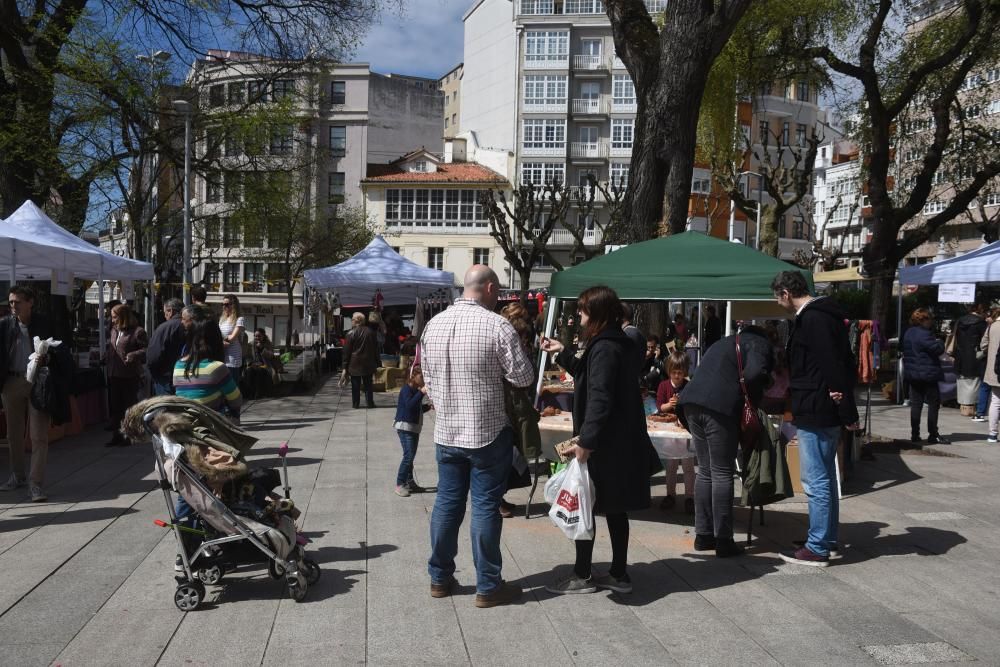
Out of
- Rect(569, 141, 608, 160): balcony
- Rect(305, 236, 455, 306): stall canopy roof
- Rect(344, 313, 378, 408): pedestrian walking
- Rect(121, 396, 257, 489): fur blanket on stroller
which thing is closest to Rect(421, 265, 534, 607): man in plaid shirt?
Rect(121, 396, 257, 489): fur blanket on stroller

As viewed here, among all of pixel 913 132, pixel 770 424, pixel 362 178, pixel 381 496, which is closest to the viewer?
pixel 770 424

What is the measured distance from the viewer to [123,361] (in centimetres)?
1052

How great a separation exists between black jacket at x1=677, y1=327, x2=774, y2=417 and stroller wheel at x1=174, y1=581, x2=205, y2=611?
3.12 metres

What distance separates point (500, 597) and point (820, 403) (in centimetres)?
233

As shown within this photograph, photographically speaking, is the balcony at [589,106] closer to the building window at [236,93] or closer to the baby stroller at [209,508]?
the building window at [236,93]

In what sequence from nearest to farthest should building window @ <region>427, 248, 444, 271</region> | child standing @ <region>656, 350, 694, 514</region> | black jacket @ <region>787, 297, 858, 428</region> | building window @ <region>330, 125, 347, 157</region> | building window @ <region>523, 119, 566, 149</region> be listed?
1. black jacket @ <region>787, 297, 858, 428</region>
2. child standing @ <region>656, 350, 694, 514</region>
3. building window @ <region>427, 248, 444, 271</region>
4. building window @ <region>523, 119, 566, 149</region>
5. building window @ <region>330, 125, 347, 157</region>

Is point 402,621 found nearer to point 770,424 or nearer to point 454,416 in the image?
point 454,416

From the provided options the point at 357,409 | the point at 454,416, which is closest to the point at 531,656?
the point at 454,416

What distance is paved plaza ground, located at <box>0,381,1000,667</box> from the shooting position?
405 centimetres

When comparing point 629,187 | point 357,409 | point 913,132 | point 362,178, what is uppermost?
point 362,178

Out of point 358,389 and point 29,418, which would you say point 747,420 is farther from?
point 358,389

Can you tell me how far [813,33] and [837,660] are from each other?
57.4 feet

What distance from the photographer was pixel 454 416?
177 inches

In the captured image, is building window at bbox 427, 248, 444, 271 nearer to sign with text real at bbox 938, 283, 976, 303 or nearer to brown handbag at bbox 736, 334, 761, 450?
sign with text real at bbox 938, 283, 976, 303
